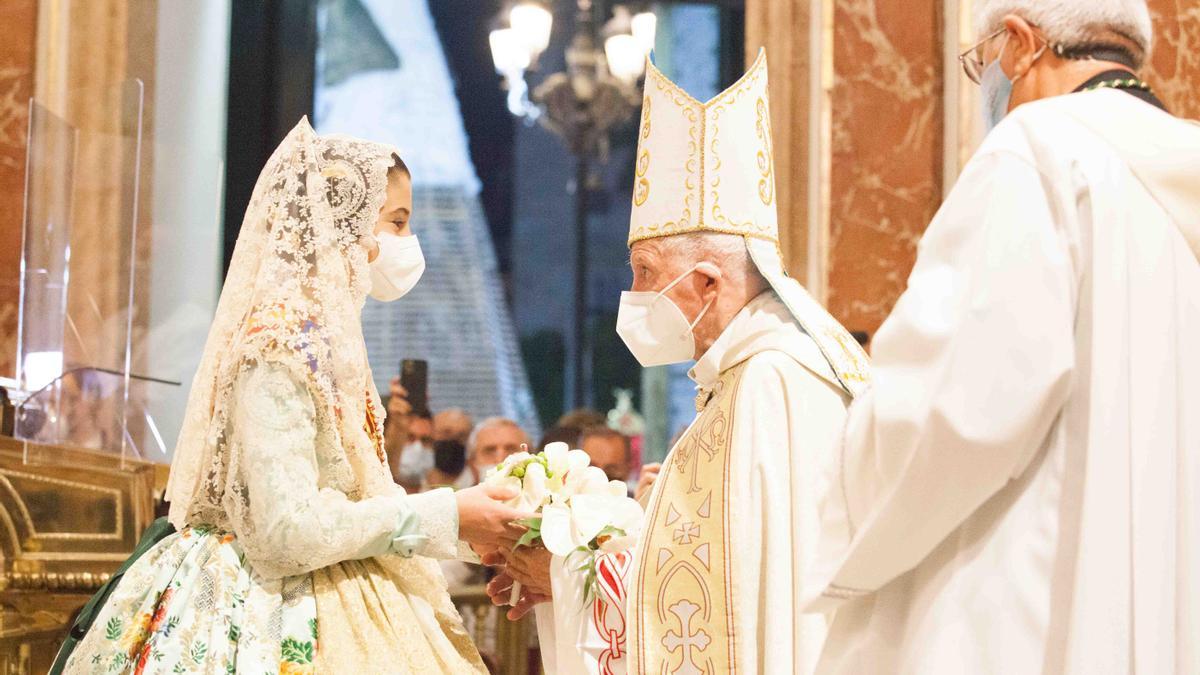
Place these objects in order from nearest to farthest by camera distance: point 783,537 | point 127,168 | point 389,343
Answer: point 783,537 < point 127,168 < point 389,343

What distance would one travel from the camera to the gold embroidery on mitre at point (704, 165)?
10.8 feet

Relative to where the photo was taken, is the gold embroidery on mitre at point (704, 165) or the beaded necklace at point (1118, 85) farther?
the gold embroidery on mitre at point (704, 165)

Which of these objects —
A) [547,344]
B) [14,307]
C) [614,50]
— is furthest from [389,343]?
[14,307]

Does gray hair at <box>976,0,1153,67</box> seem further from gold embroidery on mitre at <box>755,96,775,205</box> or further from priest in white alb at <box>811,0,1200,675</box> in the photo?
gold embroidery on mitre at <box>755,96,775,205</box>

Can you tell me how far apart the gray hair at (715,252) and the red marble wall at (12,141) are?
153 inches

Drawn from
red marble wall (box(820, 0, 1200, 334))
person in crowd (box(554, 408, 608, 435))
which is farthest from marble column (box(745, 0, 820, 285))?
person in crowd (box(554, 408, 608, 435))

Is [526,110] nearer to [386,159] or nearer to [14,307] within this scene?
[14,307]

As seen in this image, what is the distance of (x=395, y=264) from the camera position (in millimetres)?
3355

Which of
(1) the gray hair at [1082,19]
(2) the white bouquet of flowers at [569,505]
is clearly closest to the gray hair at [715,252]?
(2) the white bouquet of flowers at [569,505]

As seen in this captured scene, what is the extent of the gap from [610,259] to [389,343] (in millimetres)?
2141

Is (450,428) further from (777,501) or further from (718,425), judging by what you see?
(777,501)

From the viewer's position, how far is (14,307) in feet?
20.4

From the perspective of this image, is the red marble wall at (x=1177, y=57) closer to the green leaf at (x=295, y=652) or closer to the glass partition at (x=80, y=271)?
the glass partition at (x=80, y=271)

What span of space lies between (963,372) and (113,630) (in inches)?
72.1
